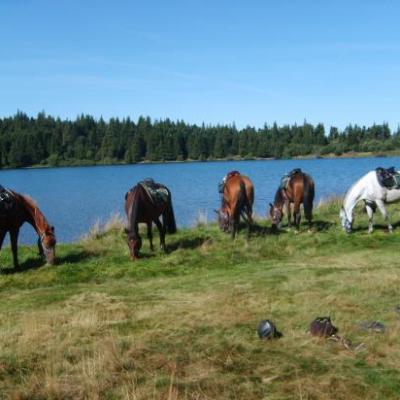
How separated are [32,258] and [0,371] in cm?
723

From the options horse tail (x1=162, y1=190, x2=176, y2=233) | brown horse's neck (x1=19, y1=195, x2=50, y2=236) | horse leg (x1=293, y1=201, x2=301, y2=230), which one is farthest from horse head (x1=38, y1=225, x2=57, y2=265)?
horse leg (x1=293, y1=201, x2=301, y2=230)

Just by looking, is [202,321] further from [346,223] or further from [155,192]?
[346,223]

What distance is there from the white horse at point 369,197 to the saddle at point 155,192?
4.76 metres

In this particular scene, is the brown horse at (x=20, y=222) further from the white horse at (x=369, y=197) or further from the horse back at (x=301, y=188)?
the white horse at (x=369, y=197)

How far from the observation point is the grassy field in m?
5.12

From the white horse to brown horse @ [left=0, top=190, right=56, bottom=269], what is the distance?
7.43 meters

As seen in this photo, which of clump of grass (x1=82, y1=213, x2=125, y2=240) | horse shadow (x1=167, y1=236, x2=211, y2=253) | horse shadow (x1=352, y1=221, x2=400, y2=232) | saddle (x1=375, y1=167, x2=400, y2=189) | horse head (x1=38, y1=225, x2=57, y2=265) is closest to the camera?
horse head (x1=38, y1=225, x2=57, y2=265)

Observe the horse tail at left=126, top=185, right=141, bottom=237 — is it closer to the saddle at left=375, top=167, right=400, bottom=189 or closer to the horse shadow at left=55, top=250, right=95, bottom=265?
the horse shadow at left=55, top=250, right=95, bottom=265

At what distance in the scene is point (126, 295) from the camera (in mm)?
9062

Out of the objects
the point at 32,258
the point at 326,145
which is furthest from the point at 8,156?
the point at 32,258

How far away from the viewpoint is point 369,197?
14.5 metres

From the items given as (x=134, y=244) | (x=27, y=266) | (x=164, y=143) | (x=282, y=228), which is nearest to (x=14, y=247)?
(x=27, y=266)

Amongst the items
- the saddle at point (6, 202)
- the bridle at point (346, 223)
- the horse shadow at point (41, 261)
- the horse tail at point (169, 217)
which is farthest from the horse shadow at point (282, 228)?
the saddle at point (6, 202)

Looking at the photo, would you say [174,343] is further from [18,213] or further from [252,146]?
[252,146]
